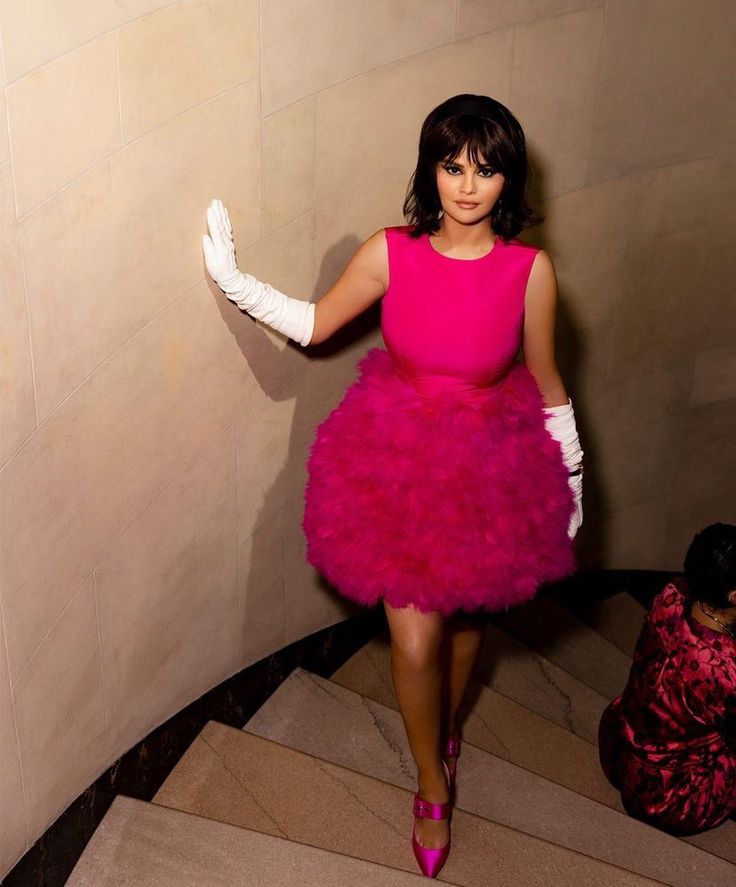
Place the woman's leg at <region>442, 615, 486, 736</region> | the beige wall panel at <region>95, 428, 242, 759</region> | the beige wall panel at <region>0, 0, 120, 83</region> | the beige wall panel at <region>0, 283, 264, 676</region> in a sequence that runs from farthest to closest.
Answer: the woman's leg at <region>442, 615, 486, 736</region> < the beige wall panel at <region>95, 428, 242, 759</region> < the beige wall panel at <region>0, 283, 264, 676</region> < the beige wall panel at <region>0, 0, 120, 83</region>

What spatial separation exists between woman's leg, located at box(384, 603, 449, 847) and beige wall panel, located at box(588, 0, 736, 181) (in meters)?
1.54

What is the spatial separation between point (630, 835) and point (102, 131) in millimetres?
1945

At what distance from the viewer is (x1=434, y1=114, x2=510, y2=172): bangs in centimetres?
208

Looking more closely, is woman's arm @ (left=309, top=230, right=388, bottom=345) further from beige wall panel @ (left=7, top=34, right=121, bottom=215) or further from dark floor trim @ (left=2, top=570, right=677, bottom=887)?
dark floor trim @ (left=2, top=570, right=677, bottom=887)

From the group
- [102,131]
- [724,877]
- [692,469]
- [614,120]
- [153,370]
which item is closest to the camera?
[102,131]

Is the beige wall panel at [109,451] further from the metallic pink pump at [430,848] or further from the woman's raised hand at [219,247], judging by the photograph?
the metallic pink pump at [430,848]

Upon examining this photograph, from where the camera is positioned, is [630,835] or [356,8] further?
[630,835]

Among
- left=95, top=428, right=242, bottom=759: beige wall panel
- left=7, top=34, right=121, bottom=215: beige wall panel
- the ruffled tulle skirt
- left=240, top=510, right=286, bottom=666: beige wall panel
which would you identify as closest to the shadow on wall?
left=240, top=510, right=286, bottom=666: beige wall panel

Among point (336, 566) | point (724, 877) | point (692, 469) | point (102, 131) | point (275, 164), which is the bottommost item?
point (692, 469)

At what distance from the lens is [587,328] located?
3.52 metres

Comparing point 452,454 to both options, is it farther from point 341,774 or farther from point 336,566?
point 341,774

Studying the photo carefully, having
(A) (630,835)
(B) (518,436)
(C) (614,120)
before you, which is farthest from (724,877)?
(C) (614,120)

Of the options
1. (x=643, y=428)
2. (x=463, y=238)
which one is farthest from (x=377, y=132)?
(x=643, y=428)

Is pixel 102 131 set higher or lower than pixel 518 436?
higher
